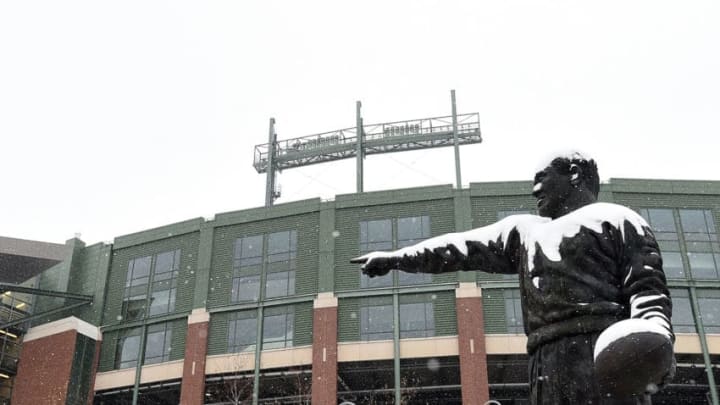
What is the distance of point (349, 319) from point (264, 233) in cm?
670

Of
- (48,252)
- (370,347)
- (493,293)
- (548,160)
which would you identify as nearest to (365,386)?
(370,347)

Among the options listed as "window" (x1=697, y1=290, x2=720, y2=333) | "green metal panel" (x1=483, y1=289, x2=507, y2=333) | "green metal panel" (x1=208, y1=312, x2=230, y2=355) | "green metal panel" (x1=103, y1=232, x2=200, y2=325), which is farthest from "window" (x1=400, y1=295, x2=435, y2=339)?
"window" (x1=697, y1=290, x2=720, y2=333)

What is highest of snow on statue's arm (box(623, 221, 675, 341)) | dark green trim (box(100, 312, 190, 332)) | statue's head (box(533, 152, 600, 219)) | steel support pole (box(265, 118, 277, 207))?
steel support pole (box(265, 118, 277, 207))

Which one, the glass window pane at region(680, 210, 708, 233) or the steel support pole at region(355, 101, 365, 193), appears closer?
the glass window pane at region(680, 210, 708, 233)

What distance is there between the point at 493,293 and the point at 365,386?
31.2ft

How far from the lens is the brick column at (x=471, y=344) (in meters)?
31.1

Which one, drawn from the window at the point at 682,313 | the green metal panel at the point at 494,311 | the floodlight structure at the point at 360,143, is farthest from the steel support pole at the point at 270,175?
the window at the point at 682,313

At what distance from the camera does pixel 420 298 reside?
110 feet

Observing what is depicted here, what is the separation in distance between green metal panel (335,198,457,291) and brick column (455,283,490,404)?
1.49 meters

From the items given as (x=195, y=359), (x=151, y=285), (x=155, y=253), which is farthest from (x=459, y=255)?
(x=155, y=253)

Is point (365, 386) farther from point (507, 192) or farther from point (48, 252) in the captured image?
point (48, 252)

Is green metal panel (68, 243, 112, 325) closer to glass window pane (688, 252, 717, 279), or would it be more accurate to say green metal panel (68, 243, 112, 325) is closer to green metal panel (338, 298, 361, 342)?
green metal panel (338, 298, 361, 342)

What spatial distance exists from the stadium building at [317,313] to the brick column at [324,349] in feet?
0.19

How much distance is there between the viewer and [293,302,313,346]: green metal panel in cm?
3400
